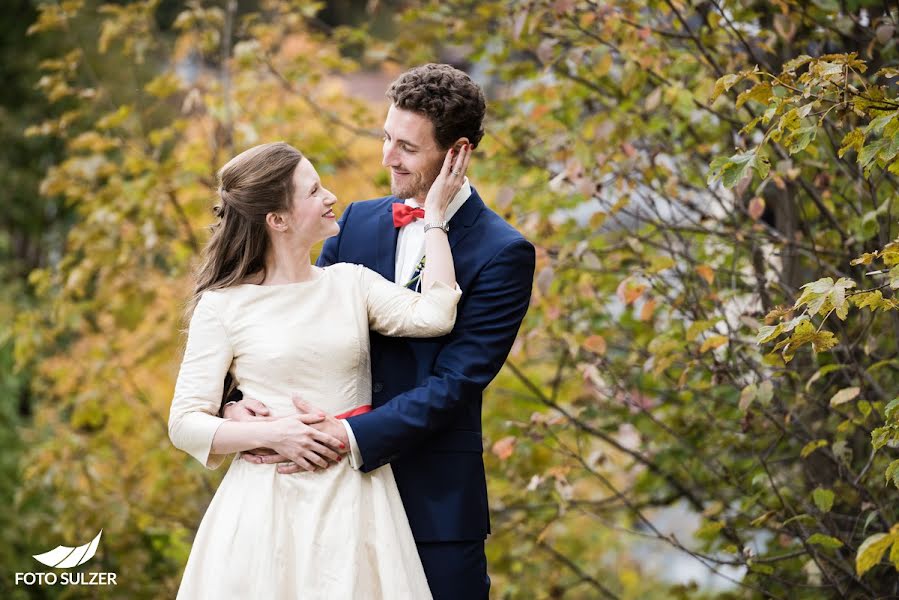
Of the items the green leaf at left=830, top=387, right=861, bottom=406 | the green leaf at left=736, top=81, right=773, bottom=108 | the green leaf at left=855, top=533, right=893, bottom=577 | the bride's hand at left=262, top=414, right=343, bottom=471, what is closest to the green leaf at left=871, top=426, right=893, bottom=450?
the green leaf at left=855, top=533, right=893, bottom=577

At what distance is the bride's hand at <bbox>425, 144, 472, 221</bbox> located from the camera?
2.74 m

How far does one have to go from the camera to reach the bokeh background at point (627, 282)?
3.33m

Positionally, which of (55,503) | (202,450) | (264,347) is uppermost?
(264,347)

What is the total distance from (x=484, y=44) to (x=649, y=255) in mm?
1381

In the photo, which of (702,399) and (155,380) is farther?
(155,380)

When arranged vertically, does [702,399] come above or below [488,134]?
below

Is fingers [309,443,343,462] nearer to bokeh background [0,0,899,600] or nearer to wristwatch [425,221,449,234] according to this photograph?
wristwatch [425,221,449,234]

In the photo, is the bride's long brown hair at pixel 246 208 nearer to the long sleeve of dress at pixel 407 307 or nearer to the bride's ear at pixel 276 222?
the bride's ear at pixel 276 222

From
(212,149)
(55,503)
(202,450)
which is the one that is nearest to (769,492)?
(202,450)

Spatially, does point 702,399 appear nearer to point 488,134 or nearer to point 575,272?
point 575,272

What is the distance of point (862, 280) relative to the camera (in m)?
3.69

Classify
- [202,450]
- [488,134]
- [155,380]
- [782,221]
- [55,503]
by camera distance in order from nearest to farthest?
[202,450], [782,221], [488,134], [55,503], [155,380]

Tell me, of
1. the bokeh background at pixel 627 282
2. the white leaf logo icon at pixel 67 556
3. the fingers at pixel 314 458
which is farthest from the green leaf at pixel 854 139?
the white leaf logo icon at pixel 67 556

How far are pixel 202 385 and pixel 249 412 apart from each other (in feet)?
0.43
